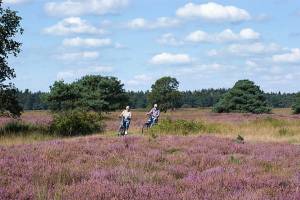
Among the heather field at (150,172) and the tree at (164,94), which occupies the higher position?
the tree at (164,94)

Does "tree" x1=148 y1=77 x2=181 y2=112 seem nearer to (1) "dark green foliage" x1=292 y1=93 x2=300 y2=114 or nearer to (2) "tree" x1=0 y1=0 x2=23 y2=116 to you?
(1) "dark green foliage" x1=292 y1=93 x2=300 y2=114

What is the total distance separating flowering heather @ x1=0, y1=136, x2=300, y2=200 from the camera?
852cm

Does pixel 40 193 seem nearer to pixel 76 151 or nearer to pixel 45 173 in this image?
pixel 45 173

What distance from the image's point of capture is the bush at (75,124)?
29.8 meters

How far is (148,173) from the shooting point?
1118 cm

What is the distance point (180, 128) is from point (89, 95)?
1851 inches

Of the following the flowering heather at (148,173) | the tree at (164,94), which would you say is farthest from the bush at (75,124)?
the tree at (164,94)

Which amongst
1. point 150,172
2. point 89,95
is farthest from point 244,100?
point 150,172

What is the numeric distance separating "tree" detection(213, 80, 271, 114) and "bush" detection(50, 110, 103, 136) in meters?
55.0

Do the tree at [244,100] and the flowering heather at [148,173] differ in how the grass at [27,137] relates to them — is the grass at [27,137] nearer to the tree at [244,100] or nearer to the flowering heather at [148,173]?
the flowering heather at [148,173]

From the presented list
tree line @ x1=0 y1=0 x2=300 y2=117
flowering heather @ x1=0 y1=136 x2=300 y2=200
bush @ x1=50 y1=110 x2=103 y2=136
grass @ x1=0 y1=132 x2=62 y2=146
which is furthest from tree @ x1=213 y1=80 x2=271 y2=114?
flowering heather @ x1=0 y1=136 x2=300 y2=200

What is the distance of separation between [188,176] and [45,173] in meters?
3.09

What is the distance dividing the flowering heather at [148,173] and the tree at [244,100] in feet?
223

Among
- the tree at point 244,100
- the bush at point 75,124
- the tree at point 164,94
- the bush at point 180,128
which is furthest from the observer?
the tree at point 164,94
